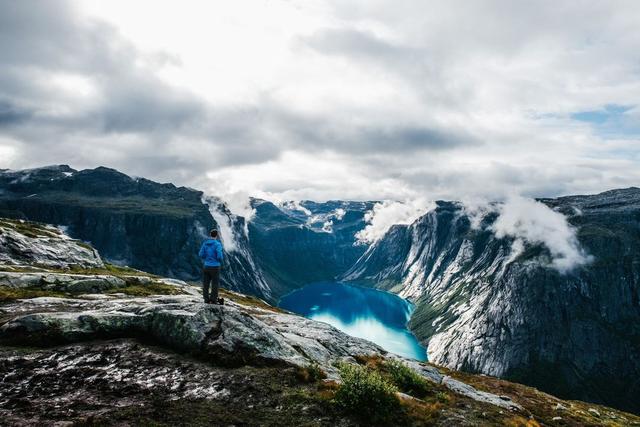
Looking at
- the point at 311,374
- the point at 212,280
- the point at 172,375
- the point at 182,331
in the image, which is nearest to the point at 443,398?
the point at 311,374

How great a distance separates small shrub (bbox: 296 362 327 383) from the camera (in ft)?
79.4

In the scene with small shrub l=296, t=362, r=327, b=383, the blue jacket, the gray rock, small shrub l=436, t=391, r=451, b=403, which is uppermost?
the blue jacket

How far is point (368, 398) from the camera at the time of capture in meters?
21.2

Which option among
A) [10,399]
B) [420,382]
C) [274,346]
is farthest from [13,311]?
[420,382]

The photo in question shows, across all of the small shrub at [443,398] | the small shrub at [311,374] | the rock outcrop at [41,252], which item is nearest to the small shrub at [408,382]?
the small shrub at [443,398]

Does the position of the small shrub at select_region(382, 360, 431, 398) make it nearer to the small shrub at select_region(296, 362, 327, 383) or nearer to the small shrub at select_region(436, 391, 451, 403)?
the small shrub at select_region(436, 391, 451, 403)

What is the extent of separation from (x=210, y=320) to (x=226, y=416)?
917 cm

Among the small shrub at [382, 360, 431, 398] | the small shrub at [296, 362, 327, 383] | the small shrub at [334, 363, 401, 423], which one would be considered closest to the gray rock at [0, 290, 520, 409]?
the small shrub at [296, 362, 327, 383]

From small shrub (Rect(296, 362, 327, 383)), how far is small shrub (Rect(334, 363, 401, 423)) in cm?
290

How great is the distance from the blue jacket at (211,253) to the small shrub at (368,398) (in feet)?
45.4

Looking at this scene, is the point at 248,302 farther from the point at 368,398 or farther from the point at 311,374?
the point at 368,398

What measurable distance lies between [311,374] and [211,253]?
11.7 metres

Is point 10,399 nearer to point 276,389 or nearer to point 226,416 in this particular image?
point 226,416

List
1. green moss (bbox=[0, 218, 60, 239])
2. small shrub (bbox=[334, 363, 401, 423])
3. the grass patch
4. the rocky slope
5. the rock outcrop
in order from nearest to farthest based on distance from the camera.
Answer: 1. the rocky slope
2. small shrub (bbox=[334, 363, 401, 423])
3. the grass patch
4. the rock outcrop
5. green moss (bbox=[0, 218, 60, 239])
